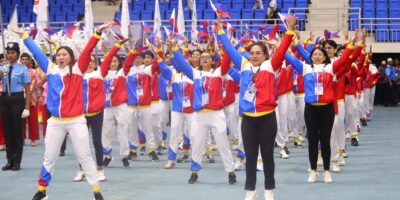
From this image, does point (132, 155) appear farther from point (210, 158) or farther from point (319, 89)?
point (319, 89)

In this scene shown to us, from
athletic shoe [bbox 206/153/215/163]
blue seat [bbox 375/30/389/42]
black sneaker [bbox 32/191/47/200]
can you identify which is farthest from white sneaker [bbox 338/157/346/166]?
blue seat [bbox 375/30/389/42]

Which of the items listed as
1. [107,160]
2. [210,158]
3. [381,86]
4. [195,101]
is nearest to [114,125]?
[107,160]

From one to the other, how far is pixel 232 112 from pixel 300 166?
5.73 ft

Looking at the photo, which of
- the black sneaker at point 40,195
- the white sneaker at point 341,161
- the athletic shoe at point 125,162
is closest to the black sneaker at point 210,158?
the athletic shoe at point 125,162

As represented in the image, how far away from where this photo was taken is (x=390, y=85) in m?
30.1

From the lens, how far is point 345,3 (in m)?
28.4

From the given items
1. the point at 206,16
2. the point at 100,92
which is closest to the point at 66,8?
the point at 206,16

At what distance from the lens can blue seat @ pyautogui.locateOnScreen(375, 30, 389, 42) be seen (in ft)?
88.4

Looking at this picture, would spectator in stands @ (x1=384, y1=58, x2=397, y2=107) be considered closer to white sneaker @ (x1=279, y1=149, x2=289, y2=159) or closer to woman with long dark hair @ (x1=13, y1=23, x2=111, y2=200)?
white sneaker @ (x1=279, y1=149, x2=289, y2=159)

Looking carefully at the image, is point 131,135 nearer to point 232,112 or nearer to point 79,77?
point 232,112

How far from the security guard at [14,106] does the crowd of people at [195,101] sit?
0.02 meters

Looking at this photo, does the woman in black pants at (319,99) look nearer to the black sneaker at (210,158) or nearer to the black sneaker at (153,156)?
the black sneaker at (210,158)

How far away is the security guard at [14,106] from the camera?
506 inches

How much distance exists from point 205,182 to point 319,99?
79.1 inches
